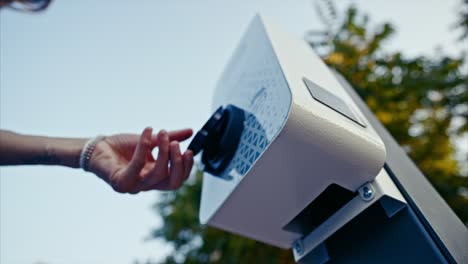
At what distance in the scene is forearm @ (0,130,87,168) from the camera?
57cm

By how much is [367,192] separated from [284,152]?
5.6 inches

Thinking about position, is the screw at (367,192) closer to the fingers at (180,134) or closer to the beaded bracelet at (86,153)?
the fingers at (180,134)

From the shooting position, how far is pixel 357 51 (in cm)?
281

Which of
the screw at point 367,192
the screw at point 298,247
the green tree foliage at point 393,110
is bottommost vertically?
the green tree foliage at point 393,110

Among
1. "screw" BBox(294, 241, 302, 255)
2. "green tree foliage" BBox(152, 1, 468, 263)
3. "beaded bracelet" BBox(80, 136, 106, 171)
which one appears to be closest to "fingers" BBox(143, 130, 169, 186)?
"beaded bracelet" BBox(80, 136, 106, 171)

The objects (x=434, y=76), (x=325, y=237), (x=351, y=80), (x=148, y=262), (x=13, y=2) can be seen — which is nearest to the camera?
(x=13, y=2)

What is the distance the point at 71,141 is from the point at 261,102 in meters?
0.36

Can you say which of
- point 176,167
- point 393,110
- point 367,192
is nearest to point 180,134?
point 176,167

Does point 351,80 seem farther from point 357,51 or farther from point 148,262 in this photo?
point 148,262

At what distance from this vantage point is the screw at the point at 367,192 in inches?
20.3

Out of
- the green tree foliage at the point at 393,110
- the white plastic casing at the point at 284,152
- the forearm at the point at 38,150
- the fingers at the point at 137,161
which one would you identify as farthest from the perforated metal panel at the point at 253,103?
the green tree foliage at the point at 393,110

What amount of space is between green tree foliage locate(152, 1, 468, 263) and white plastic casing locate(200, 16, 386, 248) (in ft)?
6.31

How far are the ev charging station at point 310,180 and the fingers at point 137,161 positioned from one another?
0.27 ft

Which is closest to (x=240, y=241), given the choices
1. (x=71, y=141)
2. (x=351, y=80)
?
(x=351, y=80)
